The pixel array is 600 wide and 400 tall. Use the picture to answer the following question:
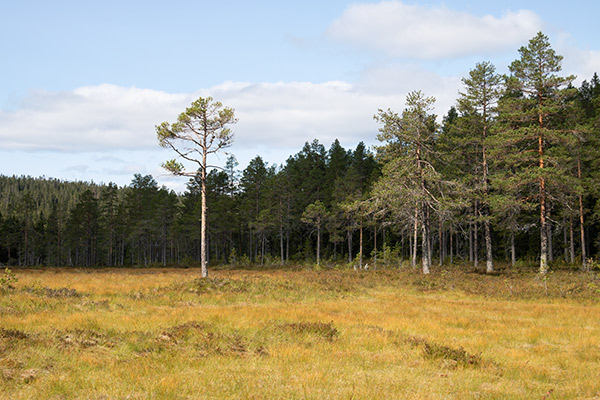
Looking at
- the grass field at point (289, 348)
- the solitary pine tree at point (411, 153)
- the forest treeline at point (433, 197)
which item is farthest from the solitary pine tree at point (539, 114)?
the grass field at point (289, 348)

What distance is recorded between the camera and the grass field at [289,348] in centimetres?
661

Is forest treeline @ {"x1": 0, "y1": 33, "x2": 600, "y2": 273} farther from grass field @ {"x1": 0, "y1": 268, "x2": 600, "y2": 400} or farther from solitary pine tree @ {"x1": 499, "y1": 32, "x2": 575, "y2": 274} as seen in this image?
grass field @ {"x1": 0, "y1": 268, "x2": 600, "y2": 400}

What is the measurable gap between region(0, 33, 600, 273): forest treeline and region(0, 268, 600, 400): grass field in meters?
13.0

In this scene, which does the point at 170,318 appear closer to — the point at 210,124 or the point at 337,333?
the point at 337,333

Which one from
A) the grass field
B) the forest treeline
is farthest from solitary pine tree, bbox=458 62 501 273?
the grass field

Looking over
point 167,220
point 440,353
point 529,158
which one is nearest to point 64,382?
point 440,353

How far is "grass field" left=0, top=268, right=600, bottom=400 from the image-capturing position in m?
6.61

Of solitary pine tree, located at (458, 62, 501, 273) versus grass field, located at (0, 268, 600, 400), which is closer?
grass field, located at (0, 268, 600, 400)

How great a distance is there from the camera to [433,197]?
29.1 meters

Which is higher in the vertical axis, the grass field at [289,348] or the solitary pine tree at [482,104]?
the solitary pine tree at [482,104]

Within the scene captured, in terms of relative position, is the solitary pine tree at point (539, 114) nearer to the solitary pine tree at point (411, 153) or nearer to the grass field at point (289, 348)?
the solitary pine tree at point (411, 153)

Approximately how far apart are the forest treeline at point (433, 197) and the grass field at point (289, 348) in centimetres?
1298

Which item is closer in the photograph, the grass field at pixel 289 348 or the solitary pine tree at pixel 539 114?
the grass field at pixel 289 348

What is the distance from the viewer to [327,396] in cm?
614
